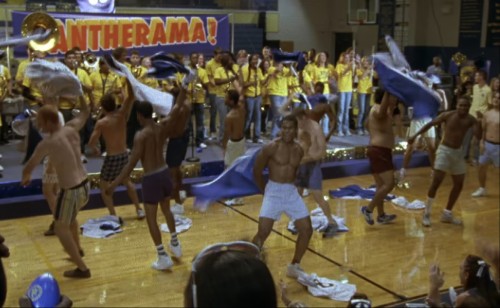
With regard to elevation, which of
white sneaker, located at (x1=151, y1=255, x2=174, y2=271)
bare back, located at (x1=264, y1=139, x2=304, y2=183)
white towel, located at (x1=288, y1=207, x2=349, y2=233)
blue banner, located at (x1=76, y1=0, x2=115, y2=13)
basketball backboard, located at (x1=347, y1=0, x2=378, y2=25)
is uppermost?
blue banner, located at (x1=76, y1=0, x2=115, y2=13)

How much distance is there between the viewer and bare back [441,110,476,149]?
6.71 meters

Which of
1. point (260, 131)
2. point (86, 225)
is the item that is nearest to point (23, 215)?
point (86, 225)

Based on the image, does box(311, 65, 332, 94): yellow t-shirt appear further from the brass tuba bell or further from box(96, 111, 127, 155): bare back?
box(96, 111, 127, 155): bare back

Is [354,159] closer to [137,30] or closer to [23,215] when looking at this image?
[137,30]

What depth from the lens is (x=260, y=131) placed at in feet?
36.1

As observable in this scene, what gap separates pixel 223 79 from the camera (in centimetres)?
1009

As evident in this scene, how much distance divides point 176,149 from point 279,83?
3932 mm

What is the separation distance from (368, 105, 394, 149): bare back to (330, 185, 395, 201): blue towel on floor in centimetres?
149

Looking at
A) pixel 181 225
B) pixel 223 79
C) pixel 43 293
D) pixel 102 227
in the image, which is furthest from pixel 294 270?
pixel 223 79

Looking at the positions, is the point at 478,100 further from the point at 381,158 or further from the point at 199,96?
the point at 199,96

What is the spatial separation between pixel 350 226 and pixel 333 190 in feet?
5.55

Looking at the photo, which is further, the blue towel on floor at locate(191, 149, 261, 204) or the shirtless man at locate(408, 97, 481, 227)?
the shirtless man at locate(408, 97, 481, 227)

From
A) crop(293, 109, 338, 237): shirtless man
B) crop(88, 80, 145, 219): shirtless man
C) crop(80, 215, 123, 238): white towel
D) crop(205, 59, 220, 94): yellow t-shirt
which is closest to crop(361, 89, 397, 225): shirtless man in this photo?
crop(293, 109, 338, 237): shirtless man

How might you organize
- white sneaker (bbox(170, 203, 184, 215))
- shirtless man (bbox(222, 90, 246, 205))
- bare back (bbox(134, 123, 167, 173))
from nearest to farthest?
bare back (bbox(134, 123, 167, 173)) < shirtless man (bbox(222, 90, 246, 205)) < white sneaker (bbox(170, 203, 184, 215))
